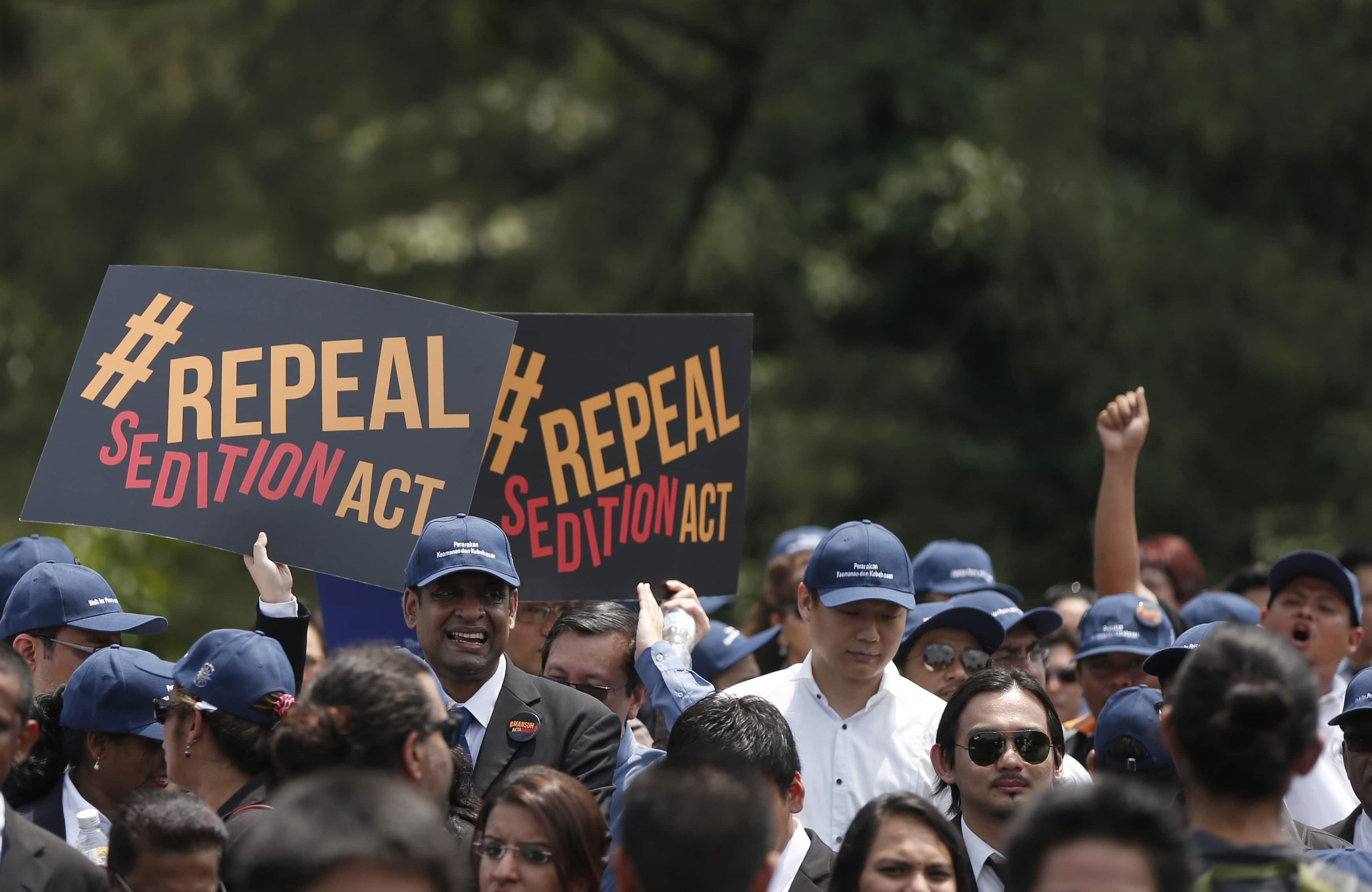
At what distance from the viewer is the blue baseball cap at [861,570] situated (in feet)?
17.2

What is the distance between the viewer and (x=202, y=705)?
4.20 m

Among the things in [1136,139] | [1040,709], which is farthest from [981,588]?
[1136,139]

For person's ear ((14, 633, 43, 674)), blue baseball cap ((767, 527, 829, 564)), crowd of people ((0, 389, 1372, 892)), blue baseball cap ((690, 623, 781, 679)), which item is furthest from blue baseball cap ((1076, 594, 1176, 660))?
person's ear ((14, 633, 43, 674))

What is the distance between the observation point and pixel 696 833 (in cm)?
305

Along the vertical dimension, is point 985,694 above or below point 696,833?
above

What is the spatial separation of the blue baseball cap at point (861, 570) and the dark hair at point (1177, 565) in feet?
10.4

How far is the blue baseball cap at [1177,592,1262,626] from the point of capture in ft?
21.1

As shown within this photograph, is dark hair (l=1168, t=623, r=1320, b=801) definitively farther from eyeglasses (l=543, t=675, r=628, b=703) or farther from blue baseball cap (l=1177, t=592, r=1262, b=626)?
blue baseball cap (l=1177, t=592, r=1262, b=626)

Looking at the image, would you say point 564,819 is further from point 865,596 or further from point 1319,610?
point 1319,610

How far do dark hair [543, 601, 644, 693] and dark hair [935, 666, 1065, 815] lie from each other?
1.18 meters

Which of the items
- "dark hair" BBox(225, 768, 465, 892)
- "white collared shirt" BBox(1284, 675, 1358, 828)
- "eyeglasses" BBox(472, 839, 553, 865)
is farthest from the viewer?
"white collared shirt" BBox(1284, 675, 1358, 828)

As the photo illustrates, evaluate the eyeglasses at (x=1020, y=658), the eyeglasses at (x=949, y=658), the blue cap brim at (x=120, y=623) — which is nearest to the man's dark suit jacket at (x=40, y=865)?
the blue cap brim at (x=120, y=623)

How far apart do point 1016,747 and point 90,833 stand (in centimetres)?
248

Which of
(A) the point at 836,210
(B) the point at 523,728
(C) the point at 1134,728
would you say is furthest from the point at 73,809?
(A) the point at 836,210
